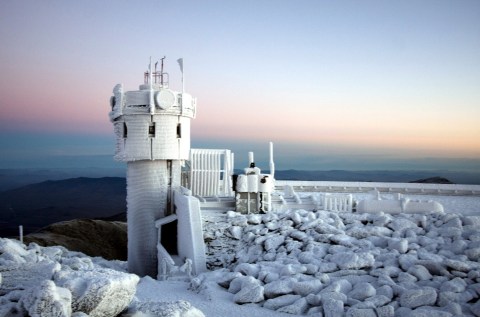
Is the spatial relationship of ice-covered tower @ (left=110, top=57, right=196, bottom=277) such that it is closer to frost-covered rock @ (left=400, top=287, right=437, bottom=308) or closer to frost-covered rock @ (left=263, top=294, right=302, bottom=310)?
frost-covered rock @ (left=263, top=294, right=302, bottom=310)

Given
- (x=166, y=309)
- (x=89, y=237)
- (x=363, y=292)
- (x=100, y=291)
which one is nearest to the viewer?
(x=100, y=291)

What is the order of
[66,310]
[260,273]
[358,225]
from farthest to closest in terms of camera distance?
1. [358,225]
2. [260,273]
3. [66,310]

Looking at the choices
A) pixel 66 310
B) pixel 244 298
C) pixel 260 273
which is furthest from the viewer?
pixel 260 273

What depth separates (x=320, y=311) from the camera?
1082cm

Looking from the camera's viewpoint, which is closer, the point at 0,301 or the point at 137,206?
the point at 0,301

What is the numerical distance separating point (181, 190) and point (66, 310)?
44.9 feet

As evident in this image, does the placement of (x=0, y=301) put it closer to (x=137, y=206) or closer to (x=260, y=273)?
(x=260, y=273)

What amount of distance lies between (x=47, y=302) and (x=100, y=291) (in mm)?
843

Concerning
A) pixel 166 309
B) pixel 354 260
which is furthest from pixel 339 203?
pixel 166 309

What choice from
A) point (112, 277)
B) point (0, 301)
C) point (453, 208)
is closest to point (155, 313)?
point (112, 277)

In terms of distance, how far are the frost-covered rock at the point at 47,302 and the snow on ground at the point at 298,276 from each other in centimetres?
1

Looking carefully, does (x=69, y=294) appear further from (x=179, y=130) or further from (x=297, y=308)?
(x=179, y=130)

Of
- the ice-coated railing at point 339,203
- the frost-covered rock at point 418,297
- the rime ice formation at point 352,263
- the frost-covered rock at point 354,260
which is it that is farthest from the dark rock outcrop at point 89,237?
the frost-covered rock at point 418,297

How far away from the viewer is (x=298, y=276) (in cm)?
1252
